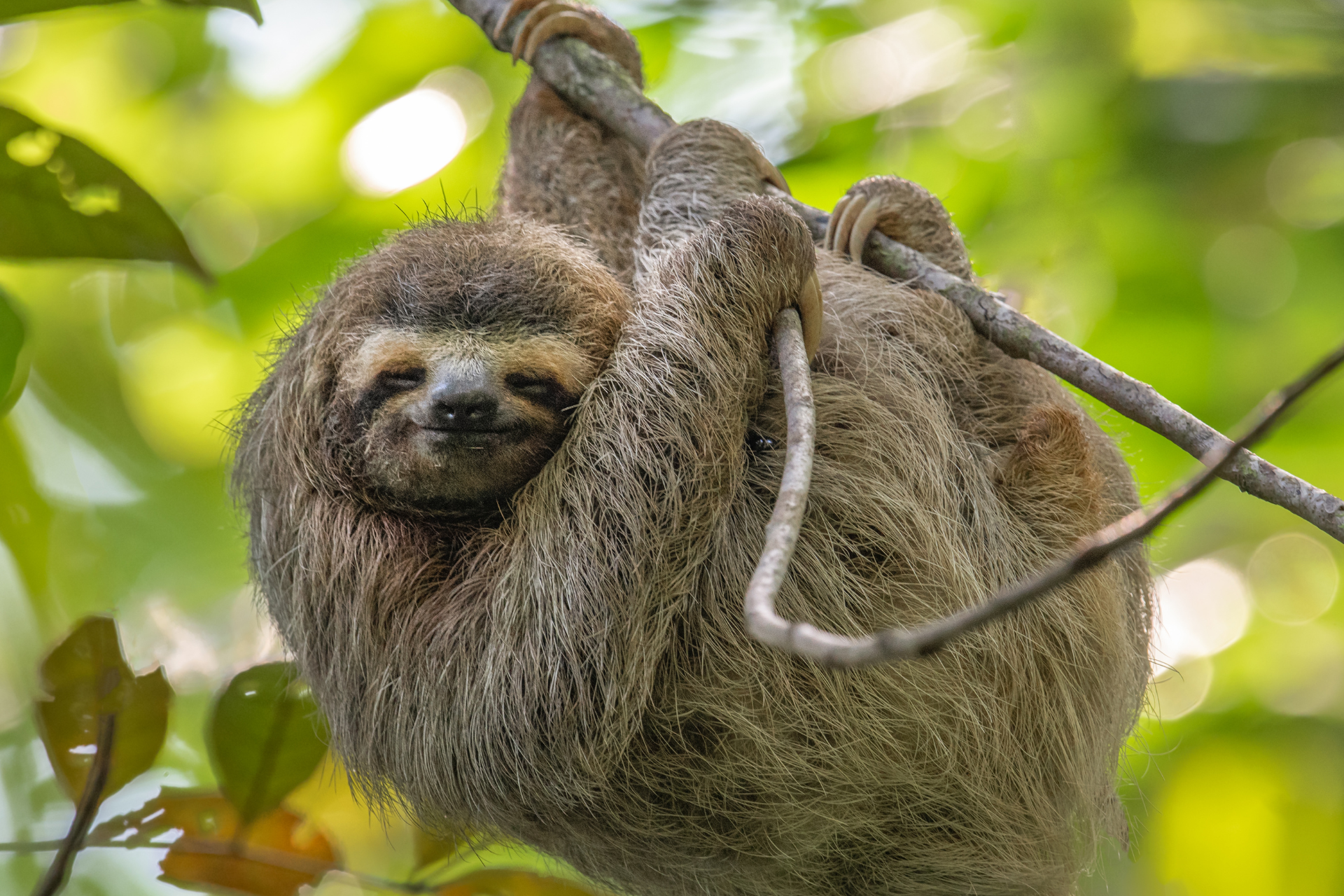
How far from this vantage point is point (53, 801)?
6.38 metres

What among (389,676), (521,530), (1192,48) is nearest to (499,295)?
(521,530)

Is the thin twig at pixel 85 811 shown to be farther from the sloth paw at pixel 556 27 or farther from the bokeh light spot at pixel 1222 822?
the bokeh light spot at pixel 1222 822

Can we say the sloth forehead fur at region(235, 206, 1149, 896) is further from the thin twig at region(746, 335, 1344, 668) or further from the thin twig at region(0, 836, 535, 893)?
the thin twig at region(746, 335, 1344, 668)

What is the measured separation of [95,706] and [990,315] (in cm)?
419

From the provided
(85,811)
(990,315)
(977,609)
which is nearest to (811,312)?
(990,315)

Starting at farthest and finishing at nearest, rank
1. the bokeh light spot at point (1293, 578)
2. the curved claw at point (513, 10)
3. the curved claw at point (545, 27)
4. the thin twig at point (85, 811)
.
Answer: the bokeh light spot at point (1293, 578) < the curved claw at point (513, 10) < the curved claw at point (545, 27) < the thin twig at point (85, 811)

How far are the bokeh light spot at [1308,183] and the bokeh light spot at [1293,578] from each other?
3.17m

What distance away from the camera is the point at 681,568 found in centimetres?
449

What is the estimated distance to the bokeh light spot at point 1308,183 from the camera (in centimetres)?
959

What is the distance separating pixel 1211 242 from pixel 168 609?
8.85 metres

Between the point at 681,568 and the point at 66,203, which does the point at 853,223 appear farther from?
the point at 66,203

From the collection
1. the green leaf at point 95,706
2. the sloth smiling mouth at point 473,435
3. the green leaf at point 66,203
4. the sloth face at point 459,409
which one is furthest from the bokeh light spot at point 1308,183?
the green leaf at point 95,706

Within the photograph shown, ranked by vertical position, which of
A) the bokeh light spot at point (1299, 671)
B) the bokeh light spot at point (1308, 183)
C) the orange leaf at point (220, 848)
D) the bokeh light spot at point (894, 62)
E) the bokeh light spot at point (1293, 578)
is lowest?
the orange leaf at point (220, 848)

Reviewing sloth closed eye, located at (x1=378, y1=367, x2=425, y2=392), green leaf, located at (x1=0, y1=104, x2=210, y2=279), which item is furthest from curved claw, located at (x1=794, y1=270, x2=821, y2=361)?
green leaf, located at (x1=0, y1=104, x2=210, y2=279)
